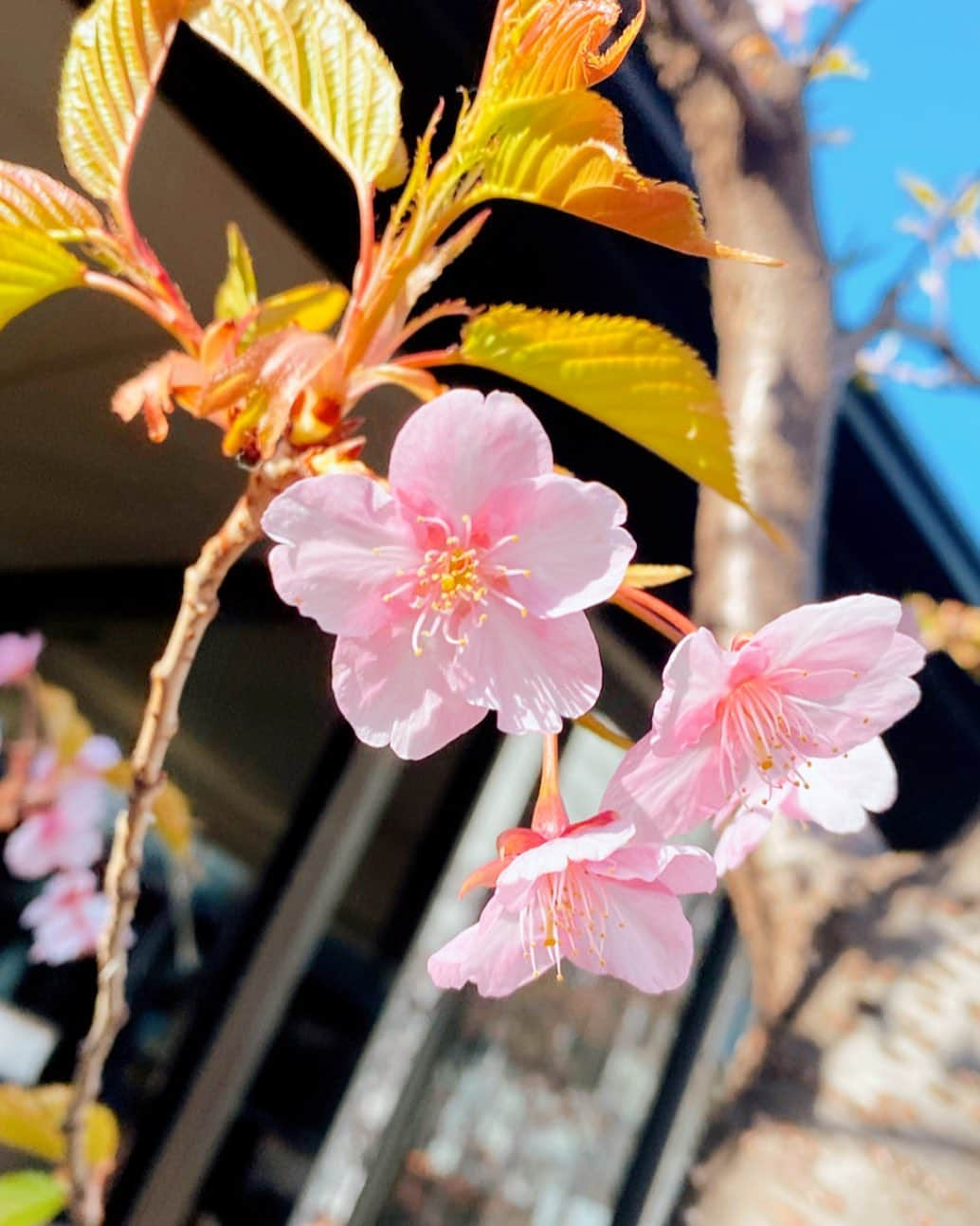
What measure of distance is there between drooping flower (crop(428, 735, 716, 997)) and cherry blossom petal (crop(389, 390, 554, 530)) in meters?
0.12

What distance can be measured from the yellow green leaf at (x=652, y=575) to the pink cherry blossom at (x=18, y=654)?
69cm

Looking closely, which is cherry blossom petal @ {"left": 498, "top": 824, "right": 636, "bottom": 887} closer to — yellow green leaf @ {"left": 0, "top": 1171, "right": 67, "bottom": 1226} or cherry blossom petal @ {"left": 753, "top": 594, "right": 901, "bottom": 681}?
cherry blossom petal @ {"left": 753, "top": 594, "right": 901, "bottom": 681}

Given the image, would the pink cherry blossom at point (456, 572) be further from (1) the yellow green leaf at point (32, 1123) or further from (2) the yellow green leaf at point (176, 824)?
(2) the yellow green leaf at point (176, 824)

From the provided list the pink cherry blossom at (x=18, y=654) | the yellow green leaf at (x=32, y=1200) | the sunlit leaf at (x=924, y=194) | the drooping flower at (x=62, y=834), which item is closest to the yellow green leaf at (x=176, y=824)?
the drooping flower at (x=62, y=834)

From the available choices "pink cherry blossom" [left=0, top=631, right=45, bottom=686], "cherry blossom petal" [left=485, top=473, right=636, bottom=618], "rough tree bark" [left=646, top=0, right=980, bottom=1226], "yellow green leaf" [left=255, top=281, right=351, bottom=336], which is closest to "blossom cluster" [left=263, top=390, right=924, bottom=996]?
"cherry blossom petal" [left=485, top=473, right=636, bottom=618]

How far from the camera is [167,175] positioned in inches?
27.1

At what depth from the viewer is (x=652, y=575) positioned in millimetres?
292

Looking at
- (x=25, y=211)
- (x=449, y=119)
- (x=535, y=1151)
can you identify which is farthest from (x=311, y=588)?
(x=535, y=1151)

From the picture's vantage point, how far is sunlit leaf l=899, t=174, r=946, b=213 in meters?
1.26

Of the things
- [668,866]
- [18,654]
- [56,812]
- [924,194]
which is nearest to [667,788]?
[668,866]

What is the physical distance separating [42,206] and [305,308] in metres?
0.10

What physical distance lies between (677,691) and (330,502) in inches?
4.4

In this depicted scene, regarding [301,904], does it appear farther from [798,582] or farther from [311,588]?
[311,588]

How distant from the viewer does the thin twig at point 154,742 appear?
310mm
